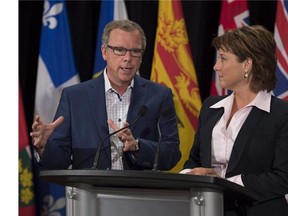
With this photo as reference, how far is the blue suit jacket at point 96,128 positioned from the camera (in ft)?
11.1

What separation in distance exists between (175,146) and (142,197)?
3.19ft

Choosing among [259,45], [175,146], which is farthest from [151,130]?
[259,45]

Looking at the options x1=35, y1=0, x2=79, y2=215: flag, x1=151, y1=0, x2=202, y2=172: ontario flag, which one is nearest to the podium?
x1=151, y1=0, x2=202, y2=172: ontario flag

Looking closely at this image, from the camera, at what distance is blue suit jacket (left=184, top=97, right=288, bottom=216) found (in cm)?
282

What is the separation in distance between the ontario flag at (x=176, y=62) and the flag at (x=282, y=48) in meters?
0.58

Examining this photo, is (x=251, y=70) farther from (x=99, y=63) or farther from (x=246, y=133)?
(x=99, y=63)

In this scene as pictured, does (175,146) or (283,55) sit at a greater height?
(283,55)

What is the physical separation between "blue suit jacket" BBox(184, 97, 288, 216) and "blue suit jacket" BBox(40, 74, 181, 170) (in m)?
0.42

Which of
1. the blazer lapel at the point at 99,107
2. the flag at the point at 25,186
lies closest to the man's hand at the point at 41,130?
the blazer lapel at the point at 99,107

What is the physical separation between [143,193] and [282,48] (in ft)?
7.99

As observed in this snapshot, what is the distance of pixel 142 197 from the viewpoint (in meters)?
2.54

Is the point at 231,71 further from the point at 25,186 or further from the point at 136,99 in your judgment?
the point at 25,186

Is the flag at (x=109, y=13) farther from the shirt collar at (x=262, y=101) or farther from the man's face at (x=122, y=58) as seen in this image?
the shirt collar at (x=262, y=101)

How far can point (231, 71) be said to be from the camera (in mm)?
3133
